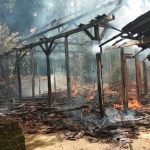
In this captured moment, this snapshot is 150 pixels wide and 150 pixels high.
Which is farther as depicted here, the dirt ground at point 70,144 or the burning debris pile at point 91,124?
the burning debris pile at point 91,124

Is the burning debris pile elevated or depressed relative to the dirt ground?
elevated

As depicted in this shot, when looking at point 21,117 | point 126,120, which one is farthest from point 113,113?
point 21,117

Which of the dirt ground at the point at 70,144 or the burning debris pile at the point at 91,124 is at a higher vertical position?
the burning debris pile at the point at 91,124

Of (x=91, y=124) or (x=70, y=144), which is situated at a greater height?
(x=91, y=124)

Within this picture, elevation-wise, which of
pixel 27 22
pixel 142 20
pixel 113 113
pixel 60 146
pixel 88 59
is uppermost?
pixel 27 22

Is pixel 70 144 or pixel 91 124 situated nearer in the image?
pixel 70 144

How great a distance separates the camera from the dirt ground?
5.87 m

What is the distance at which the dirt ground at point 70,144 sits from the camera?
5.87 meters

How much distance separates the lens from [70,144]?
6316 millimetres

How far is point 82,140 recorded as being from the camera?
659 centimetres

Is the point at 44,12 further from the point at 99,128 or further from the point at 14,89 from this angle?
the point at 99,128

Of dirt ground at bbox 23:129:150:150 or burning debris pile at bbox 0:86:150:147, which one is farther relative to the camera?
burning debris pile at bbox 0:86:150:147

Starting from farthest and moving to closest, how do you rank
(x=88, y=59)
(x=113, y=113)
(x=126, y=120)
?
(x=88, y=59)
(x=113, y=113)
(x=126, y=120)

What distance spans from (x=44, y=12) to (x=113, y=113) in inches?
953
